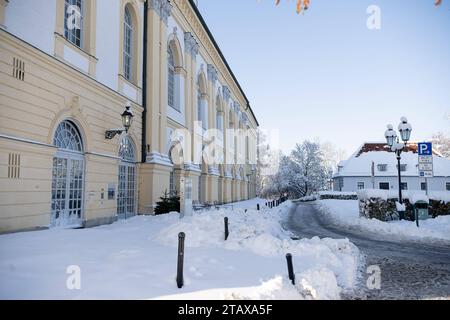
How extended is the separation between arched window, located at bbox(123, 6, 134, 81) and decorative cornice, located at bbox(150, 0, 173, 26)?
163 centimetres

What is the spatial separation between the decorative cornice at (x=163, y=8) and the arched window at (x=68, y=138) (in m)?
8.40

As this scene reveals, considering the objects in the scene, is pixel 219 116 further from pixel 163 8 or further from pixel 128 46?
pixel 128 46

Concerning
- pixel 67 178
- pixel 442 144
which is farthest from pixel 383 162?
pixel 67 178

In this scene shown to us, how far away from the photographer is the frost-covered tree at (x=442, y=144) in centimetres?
5203

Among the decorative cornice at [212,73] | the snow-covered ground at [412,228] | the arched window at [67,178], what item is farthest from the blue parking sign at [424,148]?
the decorative cornice at [212,73]

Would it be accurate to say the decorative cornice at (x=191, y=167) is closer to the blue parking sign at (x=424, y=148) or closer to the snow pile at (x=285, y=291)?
the blue parking sign at (x=424, y=148)

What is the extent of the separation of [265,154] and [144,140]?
185ft

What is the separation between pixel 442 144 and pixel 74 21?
5701 centimetres

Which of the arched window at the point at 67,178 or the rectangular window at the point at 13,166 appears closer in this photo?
the rectangular window at the point at 13,166

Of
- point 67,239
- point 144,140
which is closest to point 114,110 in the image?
point 144,140

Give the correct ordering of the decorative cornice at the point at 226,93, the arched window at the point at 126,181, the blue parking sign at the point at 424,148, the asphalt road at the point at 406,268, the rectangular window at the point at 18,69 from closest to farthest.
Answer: the asphalt road at the point at 406,268 → the rectangular window at the point at 18,69 → the arched window at the point at 126,181 → the blue parking sign at the point at 424,148 → the decorative cornice at the point at 226,93

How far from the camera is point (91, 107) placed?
11484mm

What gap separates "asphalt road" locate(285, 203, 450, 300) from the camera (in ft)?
18.0

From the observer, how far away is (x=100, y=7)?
12.2m
